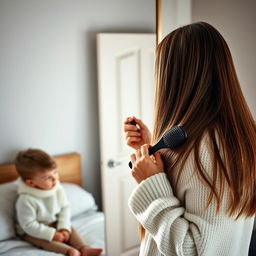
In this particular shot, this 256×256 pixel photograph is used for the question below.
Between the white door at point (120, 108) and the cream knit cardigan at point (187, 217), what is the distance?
0.99m

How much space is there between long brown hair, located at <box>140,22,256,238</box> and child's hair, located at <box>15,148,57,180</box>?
2.91ft

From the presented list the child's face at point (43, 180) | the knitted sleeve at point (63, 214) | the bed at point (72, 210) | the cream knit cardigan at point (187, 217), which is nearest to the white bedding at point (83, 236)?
the bed at point (72, 210)

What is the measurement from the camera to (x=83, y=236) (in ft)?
4.91

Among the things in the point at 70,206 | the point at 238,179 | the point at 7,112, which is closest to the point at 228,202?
the point at 238,179

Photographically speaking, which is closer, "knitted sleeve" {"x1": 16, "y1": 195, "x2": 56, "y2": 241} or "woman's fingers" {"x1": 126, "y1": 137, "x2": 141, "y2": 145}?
"woman's fingers" {"x1": 126, "y1": 137, "x2": 141, "y2": 145}

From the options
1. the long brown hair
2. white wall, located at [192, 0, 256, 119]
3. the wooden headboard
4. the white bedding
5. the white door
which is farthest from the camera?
the wooden headboard

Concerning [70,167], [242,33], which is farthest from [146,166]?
[70,167]

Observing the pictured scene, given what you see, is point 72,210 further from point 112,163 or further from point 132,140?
point 132,140

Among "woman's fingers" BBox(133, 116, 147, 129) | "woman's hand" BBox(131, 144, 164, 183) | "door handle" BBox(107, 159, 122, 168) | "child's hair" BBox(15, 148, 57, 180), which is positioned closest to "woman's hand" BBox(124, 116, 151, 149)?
"woman's fingers" BBox(133, 116, 147, 129)

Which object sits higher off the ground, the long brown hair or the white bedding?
the long brown hair

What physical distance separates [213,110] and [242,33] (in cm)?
23

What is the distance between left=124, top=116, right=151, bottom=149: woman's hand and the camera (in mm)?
746

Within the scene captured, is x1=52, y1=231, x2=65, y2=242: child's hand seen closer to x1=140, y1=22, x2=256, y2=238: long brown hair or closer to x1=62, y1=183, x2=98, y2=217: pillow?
x1=62, y1=183, x2=98, y2=217: pillow

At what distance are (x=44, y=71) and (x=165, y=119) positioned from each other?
118cm
